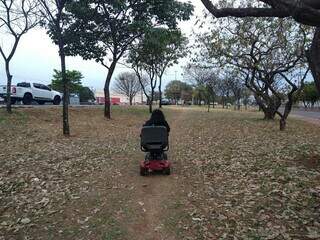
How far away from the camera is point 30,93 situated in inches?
1320

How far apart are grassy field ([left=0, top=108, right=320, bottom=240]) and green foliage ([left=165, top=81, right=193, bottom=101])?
9502 centimetres

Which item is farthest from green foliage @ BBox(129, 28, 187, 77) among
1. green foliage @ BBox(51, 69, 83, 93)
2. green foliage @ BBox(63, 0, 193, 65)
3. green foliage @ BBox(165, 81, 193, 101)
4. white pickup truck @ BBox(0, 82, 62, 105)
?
green foliage @ BBox(165, 81, 193, 101)

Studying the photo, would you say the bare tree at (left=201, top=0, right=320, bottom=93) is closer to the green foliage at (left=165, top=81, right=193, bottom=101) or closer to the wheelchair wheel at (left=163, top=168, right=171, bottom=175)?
the wheelchair wheel at (left=163, top=168, right=171, bottom=175)

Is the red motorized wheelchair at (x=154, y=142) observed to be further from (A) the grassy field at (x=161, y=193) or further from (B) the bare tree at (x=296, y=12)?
(B) the bare tree at (x=296, y=12)

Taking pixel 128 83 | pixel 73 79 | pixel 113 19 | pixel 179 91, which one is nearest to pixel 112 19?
pixel 113 19

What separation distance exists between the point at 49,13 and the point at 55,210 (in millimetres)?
11174

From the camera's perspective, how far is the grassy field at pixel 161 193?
21.0 feet

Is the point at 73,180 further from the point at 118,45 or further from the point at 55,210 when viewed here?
the point at 118,45

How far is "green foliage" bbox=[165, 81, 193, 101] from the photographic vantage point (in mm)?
108688

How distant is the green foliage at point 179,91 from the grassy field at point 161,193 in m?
95.0

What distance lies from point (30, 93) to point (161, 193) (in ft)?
91.2

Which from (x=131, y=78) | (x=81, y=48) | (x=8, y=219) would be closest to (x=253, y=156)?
(x=8, y=219)

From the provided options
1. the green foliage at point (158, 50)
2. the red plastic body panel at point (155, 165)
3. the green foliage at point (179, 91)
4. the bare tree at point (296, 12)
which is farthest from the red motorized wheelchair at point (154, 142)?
the green foliage at point (179, 91)

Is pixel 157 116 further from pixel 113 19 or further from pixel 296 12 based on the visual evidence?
pixel 113 19
